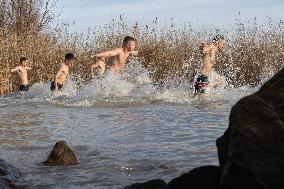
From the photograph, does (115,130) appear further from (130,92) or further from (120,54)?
(130,92)

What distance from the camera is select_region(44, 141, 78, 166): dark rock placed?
5219 millimetres

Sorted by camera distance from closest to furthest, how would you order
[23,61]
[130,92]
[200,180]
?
[200,180]
[130,92]
[23,61]

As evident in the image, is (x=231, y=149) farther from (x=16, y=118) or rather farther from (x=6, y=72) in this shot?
(x=6, y=72)

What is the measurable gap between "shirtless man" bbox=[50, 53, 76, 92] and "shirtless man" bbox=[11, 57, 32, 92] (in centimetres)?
112

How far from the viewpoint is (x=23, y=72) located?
634 inches

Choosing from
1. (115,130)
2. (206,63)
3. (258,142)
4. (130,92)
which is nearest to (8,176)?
(258,142)

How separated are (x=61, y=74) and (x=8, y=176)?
1126cm

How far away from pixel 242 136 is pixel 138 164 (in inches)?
103

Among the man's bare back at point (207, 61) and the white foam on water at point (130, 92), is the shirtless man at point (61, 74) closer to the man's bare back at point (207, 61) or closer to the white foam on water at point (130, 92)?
the white foam on water at point (130, 92)

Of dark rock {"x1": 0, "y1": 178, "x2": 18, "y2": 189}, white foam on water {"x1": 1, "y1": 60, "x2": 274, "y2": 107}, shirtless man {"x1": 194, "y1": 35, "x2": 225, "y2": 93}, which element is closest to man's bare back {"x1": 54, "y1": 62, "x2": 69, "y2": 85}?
white foam on water {"x1": 1, "y1": 60, "x2": 274, "y2": 107}

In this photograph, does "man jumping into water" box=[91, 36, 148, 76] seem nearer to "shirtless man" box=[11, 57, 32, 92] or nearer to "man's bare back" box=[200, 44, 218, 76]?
"man's bare back" box=[200, 44, 218, 76]

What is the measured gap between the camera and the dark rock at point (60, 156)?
205 inches

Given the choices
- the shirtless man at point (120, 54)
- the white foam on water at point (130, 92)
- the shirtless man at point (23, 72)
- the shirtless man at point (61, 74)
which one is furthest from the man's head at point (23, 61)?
the shirtless man at point (120, 54)

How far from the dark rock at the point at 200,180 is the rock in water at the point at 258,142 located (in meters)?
0.26
